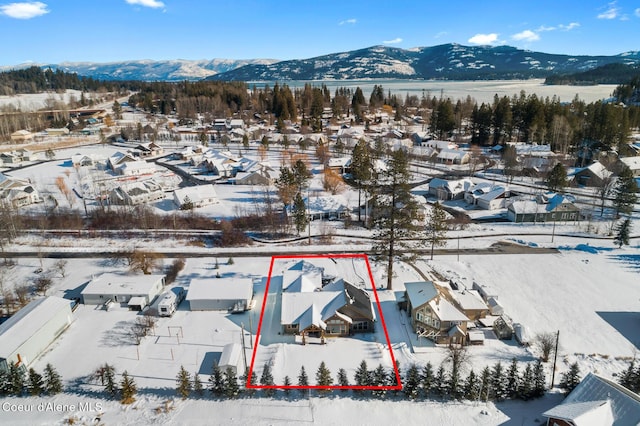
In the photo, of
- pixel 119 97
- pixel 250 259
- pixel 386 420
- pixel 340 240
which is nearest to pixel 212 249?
pixel 250 259

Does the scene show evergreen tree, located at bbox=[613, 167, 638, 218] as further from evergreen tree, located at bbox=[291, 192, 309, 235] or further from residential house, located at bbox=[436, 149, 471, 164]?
evergreen tree, located at bbox=[291, 192, 309, 235]

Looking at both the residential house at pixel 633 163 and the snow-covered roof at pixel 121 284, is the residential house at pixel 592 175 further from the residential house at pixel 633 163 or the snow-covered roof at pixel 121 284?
the snow-covered roof at pixel 121 284

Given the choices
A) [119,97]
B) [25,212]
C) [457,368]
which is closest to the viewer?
[457,368]

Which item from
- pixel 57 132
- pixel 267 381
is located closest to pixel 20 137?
pixel 57 132

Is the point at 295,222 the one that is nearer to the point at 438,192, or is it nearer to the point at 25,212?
the point at 438,192

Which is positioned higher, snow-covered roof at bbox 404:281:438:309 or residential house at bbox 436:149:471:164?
residential house at bbox 436:149:471:164

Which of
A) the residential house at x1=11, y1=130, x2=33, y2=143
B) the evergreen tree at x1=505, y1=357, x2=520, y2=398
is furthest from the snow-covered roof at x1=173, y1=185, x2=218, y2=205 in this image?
the residential house at x1=11, y1=130, x2=33, y2=143

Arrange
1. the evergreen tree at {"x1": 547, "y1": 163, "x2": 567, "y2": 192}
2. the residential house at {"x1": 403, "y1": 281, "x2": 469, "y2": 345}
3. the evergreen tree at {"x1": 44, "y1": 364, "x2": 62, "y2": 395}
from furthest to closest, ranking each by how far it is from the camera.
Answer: the evergreen tree at {"x1": 547, "y1": 163, "x2": 567, "y2": 192}, the residential house at {"x1": 403, "y1": 281, "x2": 469, "y2": 345}, the evergreen tree at {"x1": 44, "y1": 364, "x2": 62, "y2": 395}
